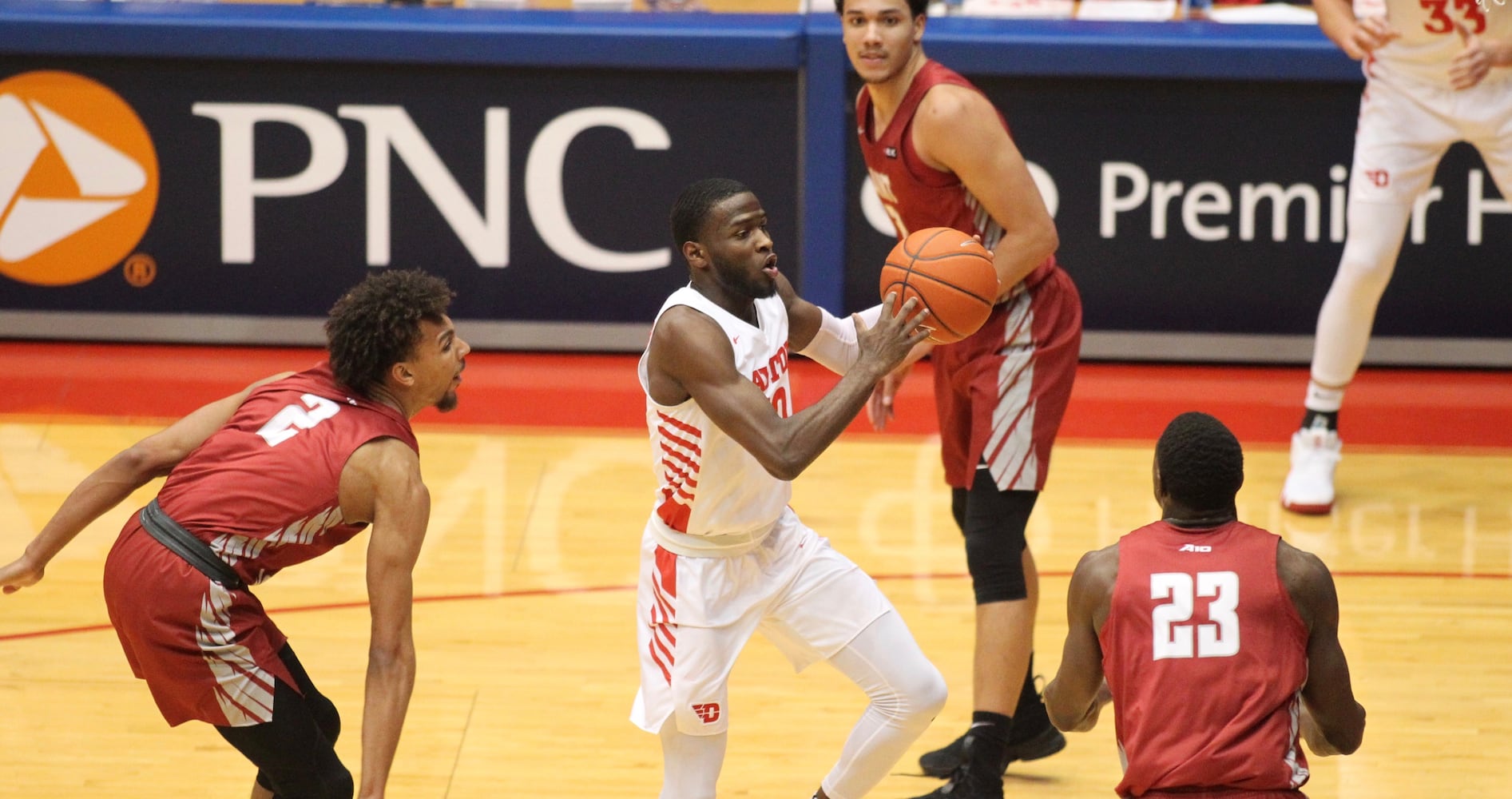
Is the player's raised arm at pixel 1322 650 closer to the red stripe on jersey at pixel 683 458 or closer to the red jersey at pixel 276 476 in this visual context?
the red stripe on jersey at pixel 683 458

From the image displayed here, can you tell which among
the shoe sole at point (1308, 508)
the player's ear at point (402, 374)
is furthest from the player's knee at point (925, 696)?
the shoe sole at point (1308, 508)

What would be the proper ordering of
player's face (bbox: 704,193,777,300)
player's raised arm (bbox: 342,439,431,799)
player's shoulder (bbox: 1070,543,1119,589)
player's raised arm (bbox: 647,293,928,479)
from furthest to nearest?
player's face (bbox: 704,193,777,300), player's raised arm (bbox: 647,293,928,479), player's raised arm (bbox: 342,439,431,799), player's shoulder (bbox: 1070,543,1119,589)

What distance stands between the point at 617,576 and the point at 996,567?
1.78m

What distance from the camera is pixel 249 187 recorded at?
25.8 feet

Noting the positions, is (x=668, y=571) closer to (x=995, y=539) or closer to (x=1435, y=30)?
(x=995, y=539)

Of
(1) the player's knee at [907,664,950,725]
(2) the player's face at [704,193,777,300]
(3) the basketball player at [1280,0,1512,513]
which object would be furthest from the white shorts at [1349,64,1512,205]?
(2) the player's face at [704,193,777,300]

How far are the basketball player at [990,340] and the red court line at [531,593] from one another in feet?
3.92

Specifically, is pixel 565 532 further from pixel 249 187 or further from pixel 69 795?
pixel 249 187

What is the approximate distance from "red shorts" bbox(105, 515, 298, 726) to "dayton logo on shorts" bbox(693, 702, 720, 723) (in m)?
0.83

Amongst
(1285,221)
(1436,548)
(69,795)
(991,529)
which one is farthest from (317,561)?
(1285,221)

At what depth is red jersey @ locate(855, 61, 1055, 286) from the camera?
4.40 m

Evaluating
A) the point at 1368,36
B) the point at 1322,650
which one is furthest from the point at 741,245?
the point at 1368,36

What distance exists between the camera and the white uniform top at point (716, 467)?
3.61 meters

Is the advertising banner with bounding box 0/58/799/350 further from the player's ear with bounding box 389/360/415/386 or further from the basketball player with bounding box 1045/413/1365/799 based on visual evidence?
the basketball player with bounding box 1045/413/1365/799
